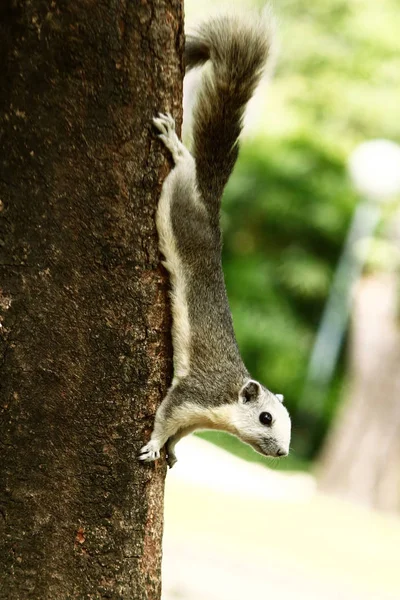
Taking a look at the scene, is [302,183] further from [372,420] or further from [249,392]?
[249,392]

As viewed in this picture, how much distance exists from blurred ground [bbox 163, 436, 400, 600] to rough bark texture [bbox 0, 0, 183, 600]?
214 cm

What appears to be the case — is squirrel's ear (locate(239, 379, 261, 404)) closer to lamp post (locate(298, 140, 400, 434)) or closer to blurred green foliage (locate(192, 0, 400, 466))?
lamp post (locate(298, 140, 400, 434))

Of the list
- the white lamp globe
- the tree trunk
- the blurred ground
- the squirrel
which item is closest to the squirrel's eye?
the squirrel

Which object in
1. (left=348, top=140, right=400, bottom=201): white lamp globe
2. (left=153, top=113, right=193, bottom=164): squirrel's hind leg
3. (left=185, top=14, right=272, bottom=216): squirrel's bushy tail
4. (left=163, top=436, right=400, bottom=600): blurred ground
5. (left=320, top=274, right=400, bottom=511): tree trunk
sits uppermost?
(left=348, top=140, right=400, bottom=201): white lamp globe

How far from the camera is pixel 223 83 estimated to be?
2.61 meters

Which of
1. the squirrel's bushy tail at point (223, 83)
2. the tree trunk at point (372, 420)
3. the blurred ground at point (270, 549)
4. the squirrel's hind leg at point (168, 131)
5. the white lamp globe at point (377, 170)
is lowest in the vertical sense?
the blurred ground at point (270, 549)

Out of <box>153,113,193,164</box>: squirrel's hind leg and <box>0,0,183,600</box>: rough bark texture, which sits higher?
<box>153,113,193,164</box>: squirrel's hind leg

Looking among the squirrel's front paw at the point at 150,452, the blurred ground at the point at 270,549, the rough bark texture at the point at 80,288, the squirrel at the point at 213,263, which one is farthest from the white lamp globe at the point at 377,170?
the squirrel's front paw at the point at 150,452

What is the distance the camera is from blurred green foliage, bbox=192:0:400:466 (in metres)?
11.5

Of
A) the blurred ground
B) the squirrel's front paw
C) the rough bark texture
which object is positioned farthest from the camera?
the blurred ground

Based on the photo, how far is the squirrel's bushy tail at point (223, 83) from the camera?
8.52 feet

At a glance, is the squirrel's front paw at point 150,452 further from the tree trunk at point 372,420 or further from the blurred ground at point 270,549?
the tree trunk at point 372,420

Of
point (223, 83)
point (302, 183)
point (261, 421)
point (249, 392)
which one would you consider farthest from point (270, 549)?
point (302, 183)

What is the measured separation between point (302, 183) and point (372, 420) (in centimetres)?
437
